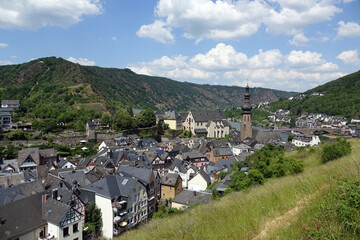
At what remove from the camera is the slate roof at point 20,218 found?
17281mm

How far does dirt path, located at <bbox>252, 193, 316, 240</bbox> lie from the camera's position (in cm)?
467

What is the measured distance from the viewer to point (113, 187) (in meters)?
24.5

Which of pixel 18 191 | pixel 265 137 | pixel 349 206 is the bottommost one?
pixel 265 137

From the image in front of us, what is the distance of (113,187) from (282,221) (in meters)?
22.0

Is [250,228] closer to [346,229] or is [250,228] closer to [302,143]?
[346,229]

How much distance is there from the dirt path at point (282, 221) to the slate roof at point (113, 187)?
20.4 metres

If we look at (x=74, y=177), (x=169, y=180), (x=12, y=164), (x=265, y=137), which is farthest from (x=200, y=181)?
(x=265, y=137)

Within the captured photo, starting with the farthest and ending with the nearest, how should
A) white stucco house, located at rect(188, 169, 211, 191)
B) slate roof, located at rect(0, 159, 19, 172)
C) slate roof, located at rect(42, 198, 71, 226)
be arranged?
slate roof, located at rect(0, 159, 19, 172) → white stucco house, located at rect(188, 169, 211, 191) → slate roof, located at rect(42, 198, 71, 226)

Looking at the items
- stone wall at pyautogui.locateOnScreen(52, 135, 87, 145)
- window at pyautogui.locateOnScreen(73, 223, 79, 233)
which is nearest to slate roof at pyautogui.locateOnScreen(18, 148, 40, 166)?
stone wall at pyautogui.locateOnScreen(52, 135, 87, 145)

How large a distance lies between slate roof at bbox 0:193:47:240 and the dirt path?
→ 61.9ft

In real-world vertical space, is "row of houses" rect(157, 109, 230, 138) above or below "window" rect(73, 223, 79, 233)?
above

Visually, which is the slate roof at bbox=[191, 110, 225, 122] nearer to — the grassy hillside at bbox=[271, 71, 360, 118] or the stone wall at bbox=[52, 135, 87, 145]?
the stone wall at bbox=[52, 135, 87, 145]

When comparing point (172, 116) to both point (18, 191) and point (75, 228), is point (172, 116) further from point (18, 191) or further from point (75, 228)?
point (75, 228)

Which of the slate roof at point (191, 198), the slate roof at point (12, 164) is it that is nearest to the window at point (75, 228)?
the slate roof at point (191, 198)
